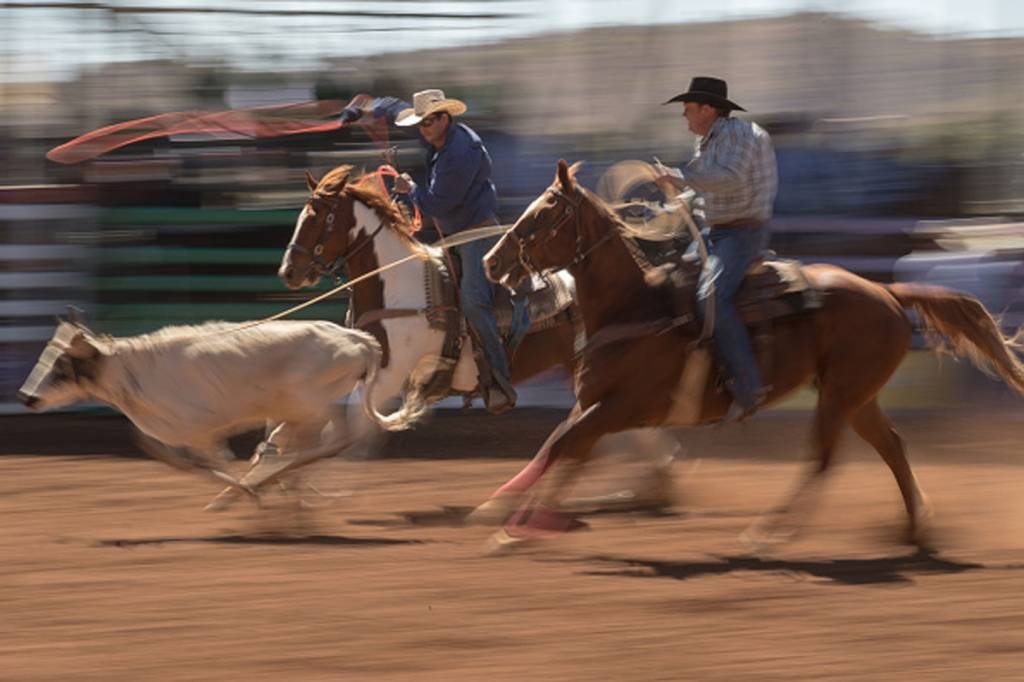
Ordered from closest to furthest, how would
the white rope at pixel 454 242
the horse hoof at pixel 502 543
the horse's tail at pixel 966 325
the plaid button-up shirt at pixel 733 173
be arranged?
the horse hoof at pixel 502 543 < the plaid button-up shirt at pixel 733 173 < the horse's tail at pixel 966 325 < the white rope at pixel 454 242

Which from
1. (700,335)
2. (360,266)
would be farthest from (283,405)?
(700,335)

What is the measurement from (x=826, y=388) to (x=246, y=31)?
6.79 metres

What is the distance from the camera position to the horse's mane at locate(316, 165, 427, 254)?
348 inches

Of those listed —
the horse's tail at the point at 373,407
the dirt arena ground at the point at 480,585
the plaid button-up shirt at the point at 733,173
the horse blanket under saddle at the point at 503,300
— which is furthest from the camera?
the horse blanket under saddle at the point at 503,300

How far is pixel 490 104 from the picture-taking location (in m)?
13.3

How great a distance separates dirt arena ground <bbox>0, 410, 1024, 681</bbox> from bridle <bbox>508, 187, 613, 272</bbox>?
1377mm

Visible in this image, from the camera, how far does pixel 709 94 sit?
7359mm

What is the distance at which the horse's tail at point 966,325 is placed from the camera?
7.67 meters

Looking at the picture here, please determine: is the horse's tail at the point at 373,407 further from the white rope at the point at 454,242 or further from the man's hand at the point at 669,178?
the man's hand at the point at 669,178

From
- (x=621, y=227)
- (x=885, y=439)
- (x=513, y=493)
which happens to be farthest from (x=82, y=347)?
(x=885, y=439)

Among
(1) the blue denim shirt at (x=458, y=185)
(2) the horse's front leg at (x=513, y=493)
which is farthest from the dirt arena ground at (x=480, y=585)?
(1) the blue denim shirt at (x=458, y=185)

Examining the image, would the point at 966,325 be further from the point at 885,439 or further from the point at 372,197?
the point at 372,197

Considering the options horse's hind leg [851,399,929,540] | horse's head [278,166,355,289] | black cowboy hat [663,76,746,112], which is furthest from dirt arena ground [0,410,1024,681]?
black cowboy hat [663,76,746,112]

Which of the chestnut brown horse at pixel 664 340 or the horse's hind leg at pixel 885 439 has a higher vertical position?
the chestnut brown horse at pixel 664 340
